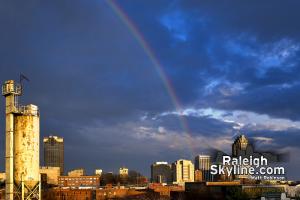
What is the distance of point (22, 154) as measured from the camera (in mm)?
29312

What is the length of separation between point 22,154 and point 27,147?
1.66ft

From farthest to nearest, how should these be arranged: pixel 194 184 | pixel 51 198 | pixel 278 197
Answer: pixel 194 184 → pixel 278 197 → pixel 51 198

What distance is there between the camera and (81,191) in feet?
498

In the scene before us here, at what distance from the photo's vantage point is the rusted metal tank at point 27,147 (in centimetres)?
2927

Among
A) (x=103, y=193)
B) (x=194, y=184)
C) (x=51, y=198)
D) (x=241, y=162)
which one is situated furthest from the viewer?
(x=241, y=162)

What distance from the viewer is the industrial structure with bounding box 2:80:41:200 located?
29.2 m

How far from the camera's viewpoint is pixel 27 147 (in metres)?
29.3

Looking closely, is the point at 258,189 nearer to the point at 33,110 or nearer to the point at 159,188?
the point at 159,188

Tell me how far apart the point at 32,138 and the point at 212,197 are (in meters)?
128

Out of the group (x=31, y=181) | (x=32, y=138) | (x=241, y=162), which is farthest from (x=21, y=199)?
(x=241, y=162)

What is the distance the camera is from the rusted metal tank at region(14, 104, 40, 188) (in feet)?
96.0

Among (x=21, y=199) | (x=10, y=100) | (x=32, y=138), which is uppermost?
(x=10, y=100)

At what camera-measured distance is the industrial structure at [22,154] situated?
29.2 metres

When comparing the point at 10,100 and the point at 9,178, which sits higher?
the point at 10,100
